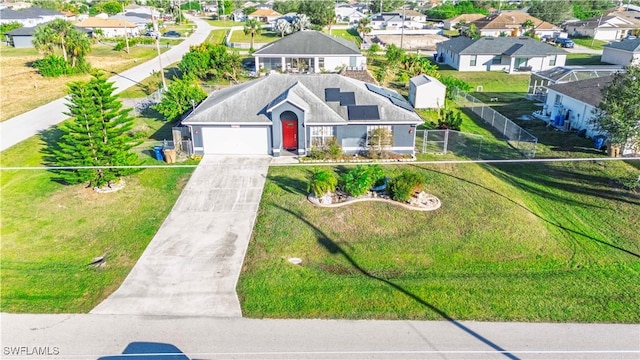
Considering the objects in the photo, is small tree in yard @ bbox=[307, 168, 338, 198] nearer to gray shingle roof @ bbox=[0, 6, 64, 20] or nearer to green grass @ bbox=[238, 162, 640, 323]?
green grass @ bbox=[238, 162, 640, 323]

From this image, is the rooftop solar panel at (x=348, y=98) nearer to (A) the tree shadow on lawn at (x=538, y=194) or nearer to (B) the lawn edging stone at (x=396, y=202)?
(A) the tree shadow on lawn at (x=538, y=194)

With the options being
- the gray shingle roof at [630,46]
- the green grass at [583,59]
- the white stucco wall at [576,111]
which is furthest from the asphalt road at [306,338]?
the green grass at [583,59]

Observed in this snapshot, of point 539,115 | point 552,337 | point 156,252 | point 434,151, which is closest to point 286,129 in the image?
point 434,151

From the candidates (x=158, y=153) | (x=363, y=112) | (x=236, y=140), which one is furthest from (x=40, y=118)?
(x=363, y=112)

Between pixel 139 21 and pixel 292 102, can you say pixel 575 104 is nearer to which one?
pixel 292 102

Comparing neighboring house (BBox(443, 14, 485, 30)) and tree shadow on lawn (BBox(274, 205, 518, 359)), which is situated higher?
neighboring house (BBox(443, 14, 485, 30))

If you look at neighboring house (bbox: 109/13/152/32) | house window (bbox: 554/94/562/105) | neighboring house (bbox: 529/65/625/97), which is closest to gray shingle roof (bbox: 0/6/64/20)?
neighboring house (bbox: 109/13/152/32)
